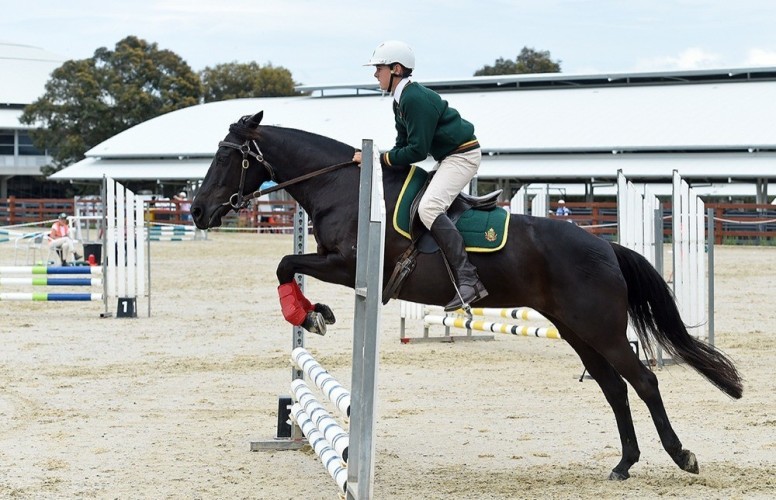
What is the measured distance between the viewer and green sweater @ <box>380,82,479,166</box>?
600cm

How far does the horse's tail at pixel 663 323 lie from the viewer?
656 centimetres

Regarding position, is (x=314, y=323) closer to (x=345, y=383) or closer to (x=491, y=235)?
(x=491, y=235)

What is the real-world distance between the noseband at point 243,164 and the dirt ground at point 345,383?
4.97 ft

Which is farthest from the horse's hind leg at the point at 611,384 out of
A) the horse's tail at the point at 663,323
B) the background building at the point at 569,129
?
the background building at the point at 569,129

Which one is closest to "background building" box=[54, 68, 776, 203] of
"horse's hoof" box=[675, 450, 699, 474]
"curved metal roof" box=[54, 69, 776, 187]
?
"curved metal roof" box=[54, 69, 776, 187]

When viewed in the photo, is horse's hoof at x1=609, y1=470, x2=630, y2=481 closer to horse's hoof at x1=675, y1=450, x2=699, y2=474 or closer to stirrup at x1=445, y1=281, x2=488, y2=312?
horse's hoof at x1=675, y1=450, x2=699, y2=474

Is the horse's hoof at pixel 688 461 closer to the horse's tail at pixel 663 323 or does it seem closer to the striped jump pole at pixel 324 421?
the horse's tail at pixel 663 323

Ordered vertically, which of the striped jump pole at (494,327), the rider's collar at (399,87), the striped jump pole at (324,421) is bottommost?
the striped jump pole at (324,421)

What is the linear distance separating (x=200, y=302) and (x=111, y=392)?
25.4 feet

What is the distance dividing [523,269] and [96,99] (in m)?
51.2

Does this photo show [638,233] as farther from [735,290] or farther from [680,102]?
[680,102]

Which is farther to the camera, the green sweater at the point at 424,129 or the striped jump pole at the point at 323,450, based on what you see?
the green sweater at the point at 424,129

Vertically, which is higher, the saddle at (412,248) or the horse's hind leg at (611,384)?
the saddle at (412,248)

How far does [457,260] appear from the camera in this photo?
604 cm
